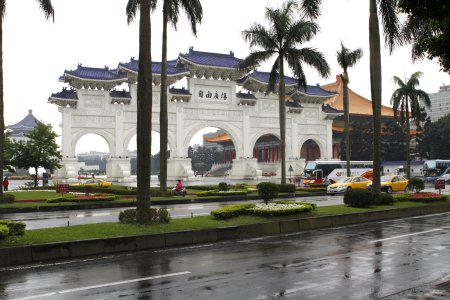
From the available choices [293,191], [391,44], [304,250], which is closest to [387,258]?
[304,250]

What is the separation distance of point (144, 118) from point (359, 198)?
9823 millimetres

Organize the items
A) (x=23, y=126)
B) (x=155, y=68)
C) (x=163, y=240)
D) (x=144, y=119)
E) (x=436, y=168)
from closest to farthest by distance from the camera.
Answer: (x=163, y=240)
(x=144, y=119)
(x=155, y=68)
(x=436, y=168)
(x=23, y=126)

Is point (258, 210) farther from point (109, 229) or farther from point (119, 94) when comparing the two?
point (119, 94)

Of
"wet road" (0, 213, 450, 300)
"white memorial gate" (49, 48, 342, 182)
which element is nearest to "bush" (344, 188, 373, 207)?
"wet road" (0, 213, 450, 300)

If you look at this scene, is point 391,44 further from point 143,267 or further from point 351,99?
point 351,99

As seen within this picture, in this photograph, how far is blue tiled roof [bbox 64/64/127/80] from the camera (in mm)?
50906

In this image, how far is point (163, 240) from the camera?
12.2m

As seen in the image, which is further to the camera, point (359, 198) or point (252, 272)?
point (359, 198)

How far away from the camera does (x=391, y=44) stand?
815 inches

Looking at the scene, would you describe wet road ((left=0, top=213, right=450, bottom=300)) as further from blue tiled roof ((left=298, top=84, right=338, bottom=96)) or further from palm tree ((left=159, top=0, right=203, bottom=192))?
blue tiled roof ((left=298, top=84, right=338, bottom=96))

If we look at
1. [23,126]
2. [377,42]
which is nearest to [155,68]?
[377,42]

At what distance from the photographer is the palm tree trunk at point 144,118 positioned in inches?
547

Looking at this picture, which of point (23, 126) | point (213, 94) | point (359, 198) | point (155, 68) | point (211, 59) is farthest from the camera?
point (23, 126)

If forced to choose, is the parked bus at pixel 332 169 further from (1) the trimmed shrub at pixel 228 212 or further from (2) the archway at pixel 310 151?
(1) the trimmed shrub at pixel 228 212
